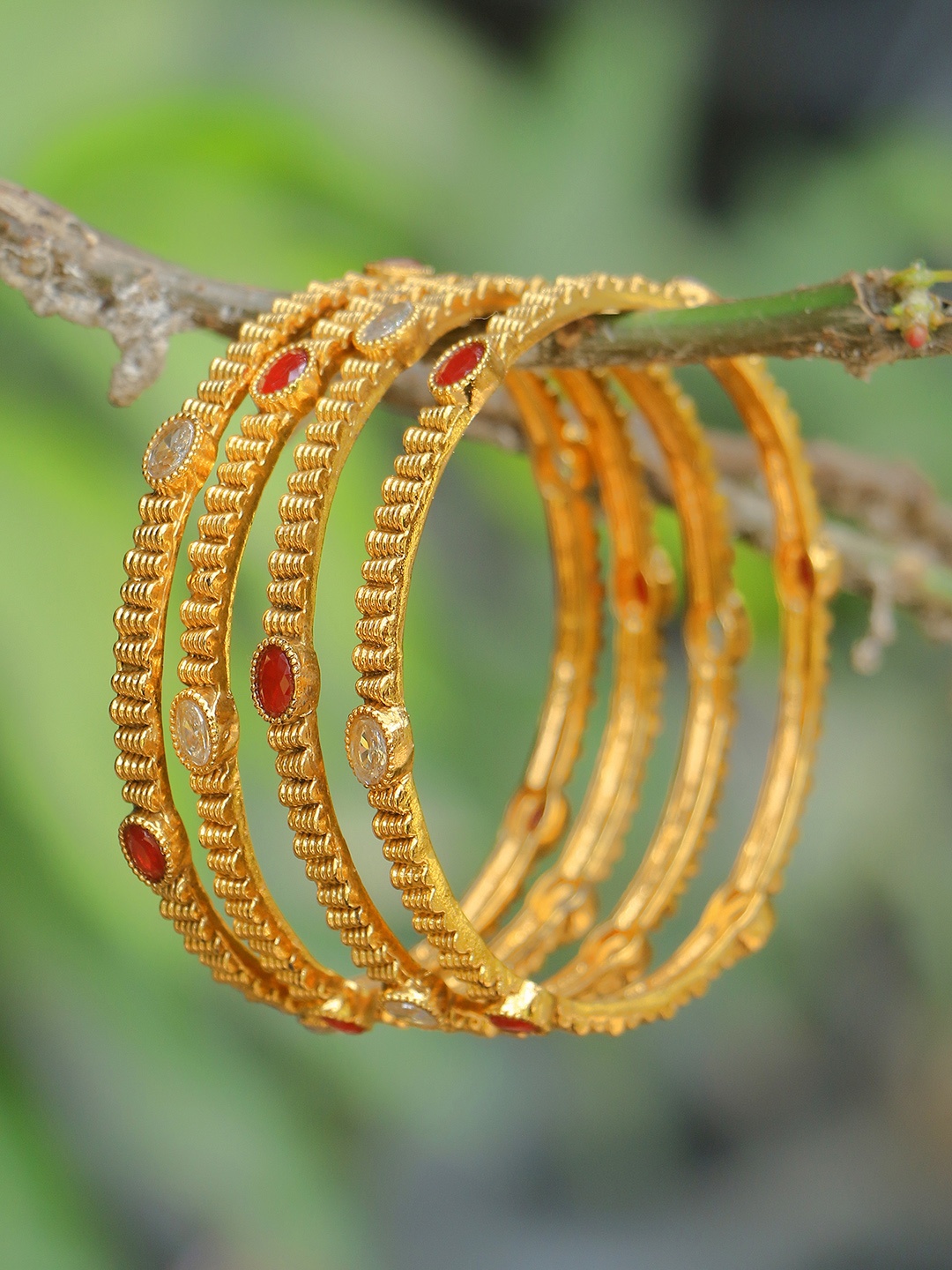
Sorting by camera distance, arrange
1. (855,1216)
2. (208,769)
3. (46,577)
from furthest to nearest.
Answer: (855,1216), (46,577), (208,769)

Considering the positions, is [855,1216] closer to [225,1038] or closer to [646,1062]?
[646,1062]

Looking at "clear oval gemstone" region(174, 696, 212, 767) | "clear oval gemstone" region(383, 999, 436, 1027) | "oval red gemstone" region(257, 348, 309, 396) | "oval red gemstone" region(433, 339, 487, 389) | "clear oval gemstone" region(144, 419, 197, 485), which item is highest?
"oval red gemstone" region(433, 339, 487, 389)

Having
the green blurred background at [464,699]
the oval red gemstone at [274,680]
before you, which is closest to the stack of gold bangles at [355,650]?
the oval red gemstone at [274,680]

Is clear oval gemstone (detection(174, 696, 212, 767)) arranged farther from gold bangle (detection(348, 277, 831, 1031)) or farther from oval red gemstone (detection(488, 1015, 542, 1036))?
oval red gemstone (detection(488, 1015, 542, 1036))

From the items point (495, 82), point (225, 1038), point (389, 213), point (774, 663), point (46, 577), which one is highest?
point (495, 82)

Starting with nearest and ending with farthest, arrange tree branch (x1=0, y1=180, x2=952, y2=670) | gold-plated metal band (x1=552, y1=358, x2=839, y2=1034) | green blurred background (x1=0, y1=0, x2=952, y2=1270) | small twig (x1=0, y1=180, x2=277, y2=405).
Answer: tree branch (x1=0, y1=180, x2=952, y2=670), small twig (x1=0, y1=180, x2=277, y2=405), gold-plated metal band (x1=552, y1=358, x2=839, y2=1034), green blurred background (x1=0, y1=0, x2=952, y2=1270)

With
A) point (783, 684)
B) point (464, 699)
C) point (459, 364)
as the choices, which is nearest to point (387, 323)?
point (459, 364)

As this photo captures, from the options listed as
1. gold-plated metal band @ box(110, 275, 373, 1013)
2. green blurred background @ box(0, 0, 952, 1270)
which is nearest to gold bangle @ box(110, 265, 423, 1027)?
gold-plated metal band @ box(110, 275, 373, 1013)

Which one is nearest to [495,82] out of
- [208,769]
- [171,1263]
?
[208,769]
